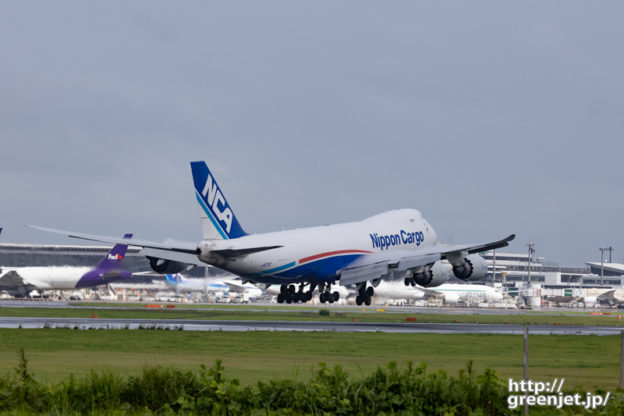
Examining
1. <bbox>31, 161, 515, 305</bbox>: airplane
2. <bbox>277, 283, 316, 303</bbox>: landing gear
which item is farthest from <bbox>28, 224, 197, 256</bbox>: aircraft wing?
<bbox>277, 283, 316, 303</bbox>: landing gear

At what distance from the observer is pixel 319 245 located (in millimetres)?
71812

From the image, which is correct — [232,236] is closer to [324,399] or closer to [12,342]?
[12,342]

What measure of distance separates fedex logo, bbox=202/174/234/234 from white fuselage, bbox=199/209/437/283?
1.58 metres

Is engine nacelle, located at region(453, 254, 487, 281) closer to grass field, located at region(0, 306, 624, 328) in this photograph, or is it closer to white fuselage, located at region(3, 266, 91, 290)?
grass field, located at region(0, 306, 624, 328)

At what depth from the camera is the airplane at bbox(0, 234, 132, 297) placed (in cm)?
12400

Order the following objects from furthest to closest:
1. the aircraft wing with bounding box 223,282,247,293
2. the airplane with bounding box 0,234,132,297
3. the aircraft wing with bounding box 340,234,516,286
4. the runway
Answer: the aircraft wing with bounding box 223,282,247,293, the airplane with bounding box 0,234,132,297, the aircraft wing with bounding box 340,234,516,286, the runway

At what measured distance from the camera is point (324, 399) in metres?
19.8

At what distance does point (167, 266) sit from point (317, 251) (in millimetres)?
10906

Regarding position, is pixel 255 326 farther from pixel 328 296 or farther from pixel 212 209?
pixel 328 296

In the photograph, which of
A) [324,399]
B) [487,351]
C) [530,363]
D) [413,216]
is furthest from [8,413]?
[413,216]

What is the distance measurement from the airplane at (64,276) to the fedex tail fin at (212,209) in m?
58.4

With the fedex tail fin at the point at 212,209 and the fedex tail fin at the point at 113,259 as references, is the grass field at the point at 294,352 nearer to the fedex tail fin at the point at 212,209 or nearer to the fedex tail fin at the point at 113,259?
the fedex tail fin at the point at 212,209

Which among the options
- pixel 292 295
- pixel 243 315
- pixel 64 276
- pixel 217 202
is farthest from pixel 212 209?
pixel 64 276

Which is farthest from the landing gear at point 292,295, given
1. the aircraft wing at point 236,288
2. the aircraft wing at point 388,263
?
the aircraft wing at point 236,288
